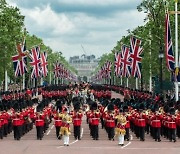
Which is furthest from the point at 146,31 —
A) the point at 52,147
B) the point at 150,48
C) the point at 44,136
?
the point at 52,147

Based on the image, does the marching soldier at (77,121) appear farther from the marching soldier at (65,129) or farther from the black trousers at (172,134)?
the black trousers at (172,134)

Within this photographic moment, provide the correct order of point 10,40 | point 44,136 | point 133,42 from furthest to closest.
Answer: point 133,42
point 10,40
point 44,136

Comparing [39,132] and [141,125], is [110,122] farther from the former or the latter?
[39,132]

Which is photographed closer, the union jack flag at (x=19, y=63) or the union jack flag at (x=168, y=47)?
the union jack flag at (x=168, y=47)

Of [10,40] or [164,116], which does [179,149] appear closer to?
[164,116]

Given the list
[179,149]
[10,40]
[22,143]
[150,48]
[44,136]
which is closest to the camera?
[179,149]

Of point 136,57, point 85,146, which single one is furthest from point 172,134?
point 136,57

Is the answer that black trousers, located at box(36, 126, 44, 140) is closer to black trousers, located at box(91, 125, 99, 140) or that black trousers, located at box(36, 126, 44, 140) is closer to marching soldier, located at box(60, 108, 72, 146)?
black trousers, located at box(91, 125, 99, 140)

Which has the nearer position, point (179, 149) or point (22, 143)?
point (179, 149)

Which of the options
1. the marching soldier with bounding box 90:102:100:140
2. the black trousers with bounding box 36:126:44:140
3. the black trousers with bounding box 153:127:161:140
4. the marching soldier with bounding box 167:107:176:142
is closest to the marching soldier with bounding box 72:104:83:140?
the marching soldier with bounding box 90:102:100:140

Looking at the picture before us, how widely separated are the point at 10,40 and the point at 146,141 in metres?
19.6

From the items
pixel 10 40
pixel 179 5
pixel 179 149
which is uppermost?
pixel 179 5

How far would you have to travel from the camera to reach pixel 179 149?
70.9ft

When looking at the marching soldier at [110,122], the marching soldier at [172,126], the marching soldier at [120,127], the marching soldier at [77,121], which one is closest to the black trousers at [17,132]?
the marching soldier at [77,121]
